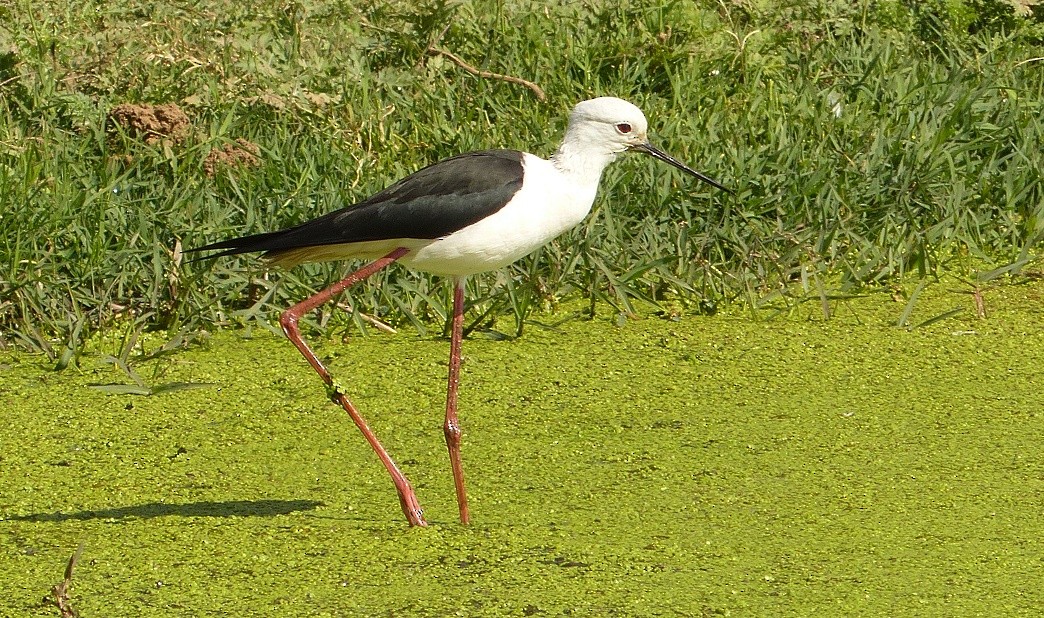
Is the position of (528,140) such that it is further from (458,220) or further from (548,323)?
(458,220)

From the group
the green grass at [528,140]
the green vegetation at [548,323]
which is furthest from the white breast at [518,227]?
the green grass at [528,140]

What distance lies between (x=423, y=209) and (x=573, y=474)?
733 mm

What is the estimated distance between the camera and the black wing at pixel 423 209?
3.43 meters

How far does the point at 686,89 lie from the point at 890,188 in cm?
97

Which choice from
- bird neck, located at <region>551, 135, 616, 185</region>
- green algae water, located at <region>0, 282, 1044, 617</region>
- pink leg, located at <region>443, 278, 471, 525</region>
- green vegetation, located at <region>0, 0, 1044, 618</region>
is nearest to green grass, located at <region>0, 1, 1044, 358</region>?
green vegetation, located at <region>0, 0, 1044, 618</region>

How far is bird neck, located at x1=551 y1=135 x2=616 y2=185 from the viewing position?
141 inches

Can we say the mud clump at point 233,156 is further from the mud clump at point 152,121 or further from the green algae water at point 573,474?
the green algae water at point 573,474

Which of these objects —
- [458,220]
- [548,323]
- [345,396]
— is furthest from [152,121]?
[458,220]

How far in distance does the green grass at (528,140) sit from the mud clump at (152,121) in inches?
2.2

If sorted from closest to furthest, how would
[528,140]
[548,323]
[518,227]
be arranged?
1. [518,227]
2. [548,323]
3. [528,140]

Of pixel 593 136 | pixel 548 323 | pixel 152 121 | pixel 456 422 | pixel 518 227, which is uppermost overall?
pixel 593 136

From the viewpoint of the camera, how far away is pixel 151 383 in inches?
166

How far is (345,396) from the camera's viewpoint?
3.56m

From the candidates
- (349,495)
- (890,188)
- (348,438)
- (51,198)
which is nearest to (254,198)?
(51,198)
